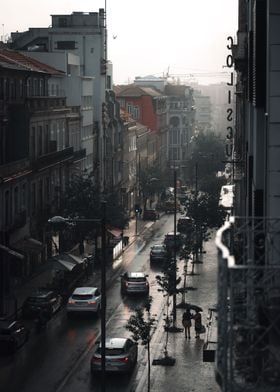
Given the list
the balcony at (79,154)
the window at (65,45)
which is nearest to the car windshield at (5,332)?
the balcony at (79,154)

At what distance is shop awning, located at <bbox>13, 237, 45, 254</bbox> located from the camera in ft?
166

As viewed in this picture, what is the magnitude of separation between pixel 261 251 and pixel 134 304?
3227 cm

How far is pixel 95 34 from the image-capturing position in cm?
8531

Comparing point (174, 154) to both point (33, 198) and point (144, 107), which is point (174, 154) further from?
point (33, 198)

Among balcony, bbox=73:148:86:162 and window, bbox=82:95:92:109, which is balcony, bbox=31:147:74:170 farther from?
window, bbox=82:95:92:109

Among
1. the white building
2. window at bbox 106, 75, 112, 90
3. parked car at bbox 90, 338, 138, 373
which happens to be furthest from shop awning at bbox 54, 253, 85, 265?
window at bbox 106, 75, 112, 90

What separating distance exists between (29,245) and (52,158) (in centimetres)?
990

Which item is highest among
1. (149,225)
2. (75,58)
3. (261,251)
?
(75,58)

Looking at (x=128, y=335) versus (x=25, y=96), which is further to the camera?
(x=25, y=96)

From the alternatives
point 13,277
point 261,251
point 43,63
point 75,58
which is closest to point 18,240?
point 13,277

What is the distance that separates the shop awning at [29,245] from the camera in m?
50.6

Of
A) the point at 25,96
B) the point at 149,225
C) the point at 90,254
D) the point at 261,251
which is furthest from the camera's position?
the point at 149,225

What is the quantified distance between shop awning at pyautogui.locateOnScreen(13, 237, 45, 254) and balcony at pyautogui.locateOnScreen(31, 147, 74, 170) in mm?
4807

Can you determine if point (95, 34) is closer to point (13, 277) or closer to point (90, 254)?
point (90, 254)
